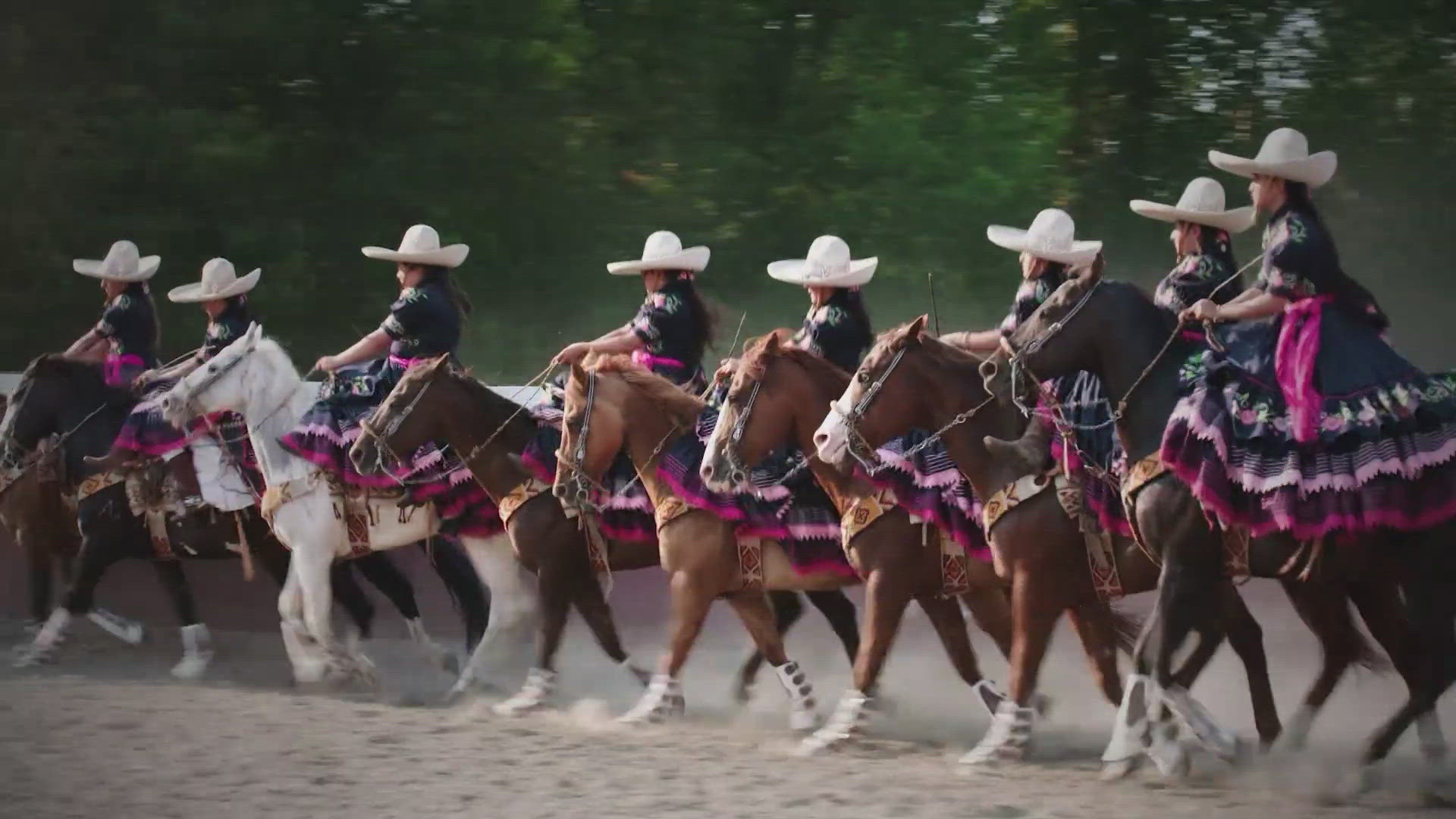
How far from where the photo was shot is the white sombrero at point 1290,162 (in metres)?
7.00

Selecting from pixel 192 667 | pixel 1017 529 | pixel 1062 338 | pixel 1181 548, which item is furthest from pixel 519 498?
pixel 1181 548

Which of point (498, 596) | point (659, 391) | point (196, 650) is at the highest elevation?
Answer: point (659, 391)

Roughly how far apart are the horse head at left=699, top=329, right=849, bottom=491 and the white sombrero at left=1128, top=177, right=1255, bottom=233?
5.40 feet

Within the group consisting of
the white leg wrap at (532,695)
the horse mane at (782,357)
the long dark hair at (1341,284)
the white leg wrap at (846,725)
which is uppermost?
the long dark hair at (1341,284)

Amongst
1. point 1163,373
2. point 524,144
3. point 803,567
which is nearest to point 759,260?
point 524,144

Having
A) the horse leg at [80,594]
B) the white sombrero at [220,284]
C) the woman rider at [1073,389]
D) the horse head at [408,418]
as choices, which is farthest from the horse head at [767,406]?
the horse leg at [80,594]

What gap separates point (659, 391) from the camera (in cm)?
891

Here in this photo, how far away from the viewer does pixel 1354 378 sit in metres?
6.80

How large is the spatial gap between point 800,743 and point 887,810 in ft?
5.44

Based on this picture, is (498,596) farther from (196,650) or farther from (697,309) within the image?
(196,650)

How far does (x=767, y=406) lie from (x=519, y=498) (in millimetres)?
1717

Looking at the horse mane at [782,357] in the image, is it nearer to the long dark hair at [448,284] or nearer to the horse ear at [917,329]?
the horse ear at [917,329]

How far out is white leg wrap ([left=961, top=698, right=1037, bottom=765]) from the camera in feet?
24.8

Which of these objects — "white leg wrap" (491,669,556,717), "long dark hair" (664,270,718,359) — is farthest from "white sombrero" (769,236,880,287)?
"white leg wrap" (491,669,556,717)
